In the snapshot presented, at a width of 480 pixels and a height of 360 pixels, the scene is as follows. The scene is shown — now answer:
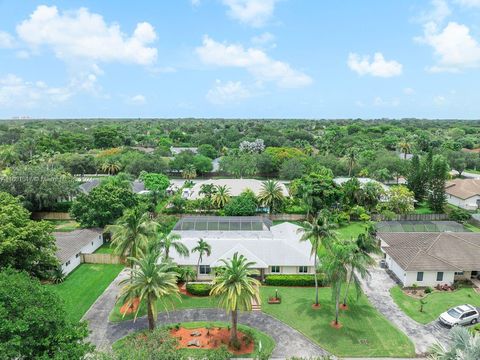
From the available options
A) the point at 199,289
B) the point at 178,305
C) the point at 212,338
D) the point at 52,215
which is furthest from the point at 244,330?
the point at 52,215

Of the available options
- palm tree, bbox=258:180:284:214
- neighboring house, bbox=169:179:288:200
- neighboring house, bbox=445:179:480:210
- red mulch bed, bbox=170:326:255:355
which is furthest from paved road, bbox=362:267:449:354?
neighboring house, bbox=445:179:480:210

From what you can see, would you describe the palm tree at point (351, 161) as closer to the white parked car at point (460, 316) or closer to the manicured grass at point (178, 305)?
Result: the white parked car at point (460, 316)

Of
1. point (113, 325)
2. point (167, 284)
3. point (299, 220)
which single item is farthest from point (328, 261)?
point (299, 220)

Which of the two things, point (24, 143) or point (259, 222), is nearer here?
point (259, 222)

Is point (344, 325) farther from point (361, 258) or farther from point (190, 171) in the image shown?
point (190, 171)

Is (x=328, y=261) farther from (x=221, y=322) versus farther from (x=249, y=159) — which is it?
(x=249, y=159)

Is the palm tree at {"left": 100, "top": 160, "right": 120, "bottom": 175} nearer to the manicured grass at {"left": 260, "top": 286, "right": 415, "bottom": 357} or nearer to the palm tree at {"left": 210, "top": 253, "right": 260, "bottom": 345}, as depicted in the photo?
the manicured grass at {"left": 260, "top": 286, "right": 415, "bottom": 357}

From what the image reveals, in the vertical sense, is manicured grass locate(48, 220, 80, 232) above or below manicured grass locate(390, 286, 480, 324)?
below
